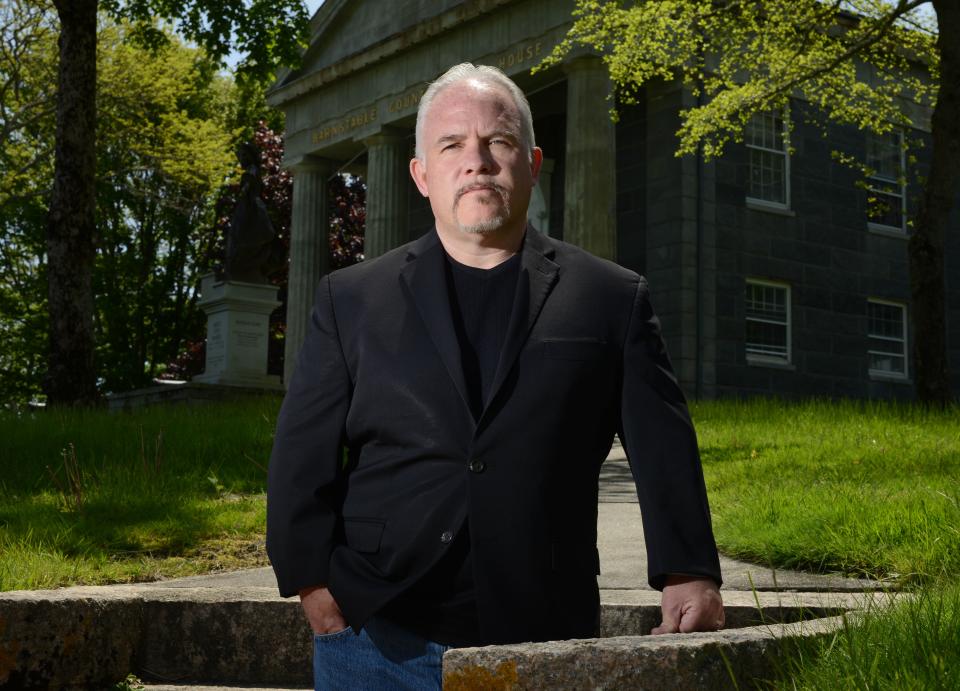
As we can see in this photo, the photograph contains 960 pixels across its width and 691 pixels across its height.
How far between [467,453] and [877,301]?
2664 centimetres

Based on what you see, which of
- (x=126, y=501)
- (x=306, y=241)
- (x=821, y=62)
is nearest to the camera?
(x=126, y=501)

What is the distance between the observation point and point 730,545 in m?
7.11

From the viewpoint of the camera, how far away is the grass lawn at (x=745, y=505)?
3.18 metres

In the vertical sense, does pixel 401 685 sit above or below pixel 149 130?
below

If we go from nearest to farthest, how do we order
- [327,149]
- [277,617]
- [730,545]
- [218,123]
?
[277,617]
[730,545]
[327,149]
[218,123]

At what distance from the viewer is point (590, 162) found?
2234 cm

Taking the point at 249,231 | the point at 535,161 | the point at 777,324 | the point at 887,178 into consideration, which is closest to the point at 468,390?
the point at 535,161

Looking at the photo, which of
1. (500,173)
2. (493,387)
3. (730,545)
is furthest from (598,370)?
(730,545)

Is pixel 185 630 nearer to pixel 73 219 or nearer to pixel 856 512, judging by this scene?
pixel 856 512

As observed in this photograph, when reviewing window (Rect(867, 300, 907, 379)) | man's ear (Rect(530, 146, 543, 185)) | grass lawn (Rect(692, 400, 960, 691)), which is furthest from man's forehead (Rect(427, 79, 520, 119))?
window (Rect(867, 300, 907, 379))

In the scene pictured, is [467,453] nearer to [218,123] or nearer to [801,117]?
[801,117]

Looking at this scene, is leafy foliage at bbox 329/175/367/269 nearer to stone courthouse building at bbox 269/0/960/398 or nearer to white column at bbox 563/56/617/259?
stone courthouse building at bbox 269/0/960/398

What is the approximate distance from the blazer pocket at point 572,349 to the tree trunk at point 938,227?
1397 centimetres

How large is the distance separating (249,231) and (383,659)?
2128 cm
